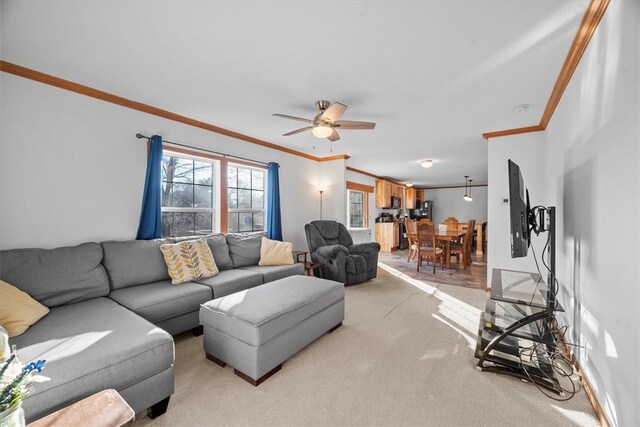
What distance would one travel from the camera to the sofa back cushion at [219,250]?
10.5ft

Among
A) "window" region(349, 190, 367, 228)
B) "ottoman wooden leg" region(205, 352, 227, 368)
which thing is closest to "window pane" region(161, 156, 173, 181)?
"ottoman wooden leg" region(205, 352, 227, 368)

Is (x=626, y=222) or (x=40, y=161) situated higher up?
(x=40, y=161)

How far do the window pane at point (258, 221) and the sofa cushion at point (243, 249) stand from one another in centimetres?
74

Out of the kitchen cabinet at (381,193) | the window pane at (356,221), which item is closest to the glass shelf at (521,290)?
the window pane at (356,221)

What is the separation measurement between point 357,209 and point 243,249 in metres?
4.39

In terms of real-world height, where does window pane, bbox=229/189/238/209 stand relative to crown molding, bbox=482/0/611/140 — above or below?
below

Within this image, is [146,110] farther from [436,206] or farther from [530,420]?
[436,206]

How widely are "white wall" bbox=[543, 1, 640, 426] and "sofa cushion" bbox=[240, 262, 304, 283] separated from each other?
8.92 ft

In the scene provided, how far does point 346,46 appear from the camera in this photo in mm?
1895

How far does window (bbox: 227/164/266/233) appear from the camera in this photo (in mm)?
4066

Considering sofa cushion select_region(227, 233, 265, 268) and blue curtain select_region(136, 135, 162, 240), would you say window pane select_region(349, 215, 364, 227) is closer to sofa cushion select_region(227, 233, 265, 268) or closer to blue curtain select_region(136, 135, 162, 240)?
sofa cushion select_region(227, 233, 265, 268)

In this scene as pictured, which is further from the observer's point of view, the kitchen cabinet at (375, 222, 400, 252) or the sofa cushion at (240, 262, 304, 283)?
the kitchen cabinet at (375, 222, 400, 252)

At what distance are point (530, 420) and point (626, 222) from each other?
1.21 meters

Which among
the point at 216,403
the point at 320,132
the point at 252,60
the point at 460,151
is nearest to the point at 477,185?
the point at 460,151
